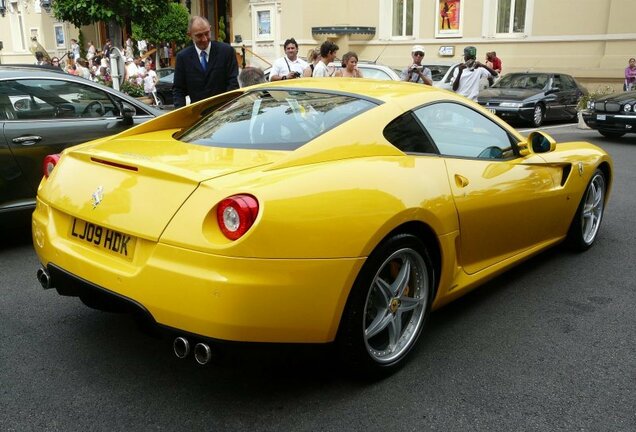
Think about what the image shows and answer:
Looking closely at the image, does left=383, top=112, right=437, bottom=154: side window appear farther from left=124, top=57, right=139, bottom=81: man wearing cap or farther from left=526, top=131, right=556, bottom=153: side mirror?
left=124, top=57, right=139, bottom=81: man wearing cap

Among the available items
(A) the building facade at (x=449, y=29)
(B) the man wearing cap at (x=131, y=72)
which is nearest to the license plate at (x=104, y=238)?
(B) the man wearing cap at (x=131, y=72)

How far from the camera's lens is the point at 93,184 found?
116 inches

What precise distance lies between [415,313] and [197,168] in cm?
133

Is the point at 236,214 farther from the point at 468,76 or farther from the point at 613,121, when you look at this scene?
the point at 613,121

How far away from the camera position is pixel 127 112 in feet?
19.2

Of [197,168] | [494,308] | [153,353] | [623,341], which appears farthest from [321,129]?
[623,341]

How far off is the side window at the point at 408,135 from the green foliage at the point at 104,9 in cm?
1809

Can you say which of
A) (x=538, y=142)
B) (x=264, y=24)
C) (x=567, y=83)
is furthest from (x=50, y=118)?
(x=264, y=24)

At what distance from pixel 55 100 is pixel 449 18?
21.4m

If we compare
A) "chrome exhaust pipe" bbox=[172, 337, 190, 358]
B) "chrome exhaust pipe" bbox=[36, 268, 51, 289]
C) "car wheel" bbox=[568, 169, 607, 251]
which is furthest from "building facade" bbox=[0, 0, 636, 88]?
"chrome exhaust pipe" bbox=[172, 337, 190, 358]

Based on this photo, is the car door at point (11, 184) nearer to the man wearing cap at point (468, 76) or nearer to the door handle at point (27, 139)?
the door handle at point (27, 139)

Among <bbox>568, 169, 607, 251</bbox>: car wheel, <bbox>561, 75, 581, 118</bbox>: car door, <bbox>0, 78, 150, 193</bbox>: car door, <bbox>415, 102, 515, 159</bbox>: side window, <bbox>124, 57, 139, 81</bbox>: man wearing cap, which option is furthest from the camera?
<bbox>124, 57, 139, 81</bbox>: man wearing cap

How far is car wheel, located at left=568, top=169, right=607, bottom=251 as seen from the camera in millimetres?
4848

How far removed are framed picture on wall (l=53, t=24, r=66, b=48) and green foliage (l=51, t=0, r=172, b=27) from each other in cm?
1815
